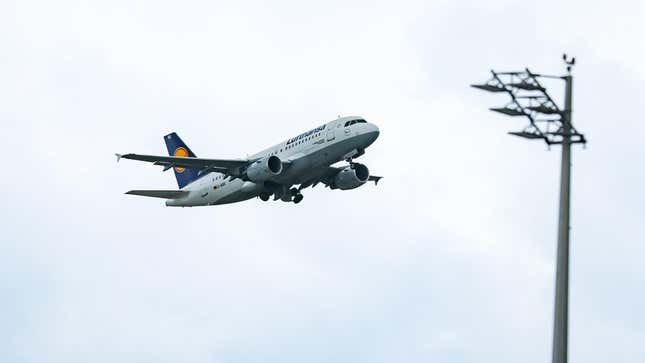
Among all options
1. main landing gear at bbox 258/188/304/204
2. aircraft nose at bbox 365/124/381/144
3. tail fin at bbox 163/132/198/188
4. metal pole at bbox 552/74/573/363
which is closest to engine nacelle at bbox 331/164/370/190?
main landing gear at bbox 258/188/304/204

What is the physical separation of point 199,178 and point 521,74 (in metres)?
51.7

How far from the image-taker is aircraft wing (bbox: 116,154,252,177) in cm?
8000

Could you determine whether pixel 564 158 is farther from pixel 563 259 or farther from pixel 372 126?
pixel 372 126

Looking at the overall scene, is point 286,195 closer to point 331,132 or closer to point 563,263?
point 331,132

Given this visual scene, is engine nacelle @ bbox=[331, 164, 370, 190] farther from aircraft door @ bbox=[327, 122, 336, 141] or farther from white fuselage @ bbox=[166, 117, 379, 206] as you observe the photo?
aircraft door @ bbox=[327, 122, 336, 141]

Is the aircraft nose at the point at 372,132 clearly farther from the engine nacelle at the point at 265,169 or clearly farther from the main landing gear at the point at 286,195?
the main landing gear at the point at 286,195

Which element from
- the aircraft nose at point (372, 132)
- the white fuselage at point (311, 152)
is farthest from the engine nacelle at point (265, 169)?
the aircraft nose at point (372, 132)

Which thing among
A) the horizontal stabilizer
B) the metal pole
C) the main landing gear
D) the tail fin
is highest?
the tail fin

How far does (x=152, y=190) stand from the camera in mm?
90938

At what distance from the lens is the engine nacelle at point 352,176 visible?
8494cm

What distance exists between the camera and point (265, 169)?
7988 centimetres

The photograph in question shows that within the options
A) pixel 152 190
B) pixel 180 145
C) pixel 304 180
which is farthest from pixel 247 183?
pixel 180 145

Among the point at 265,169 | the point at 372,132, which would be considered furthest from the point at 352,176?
the point at 265,169

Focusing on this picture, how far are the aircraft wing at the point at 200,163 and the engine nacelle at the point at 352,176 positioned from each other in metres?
6.78
